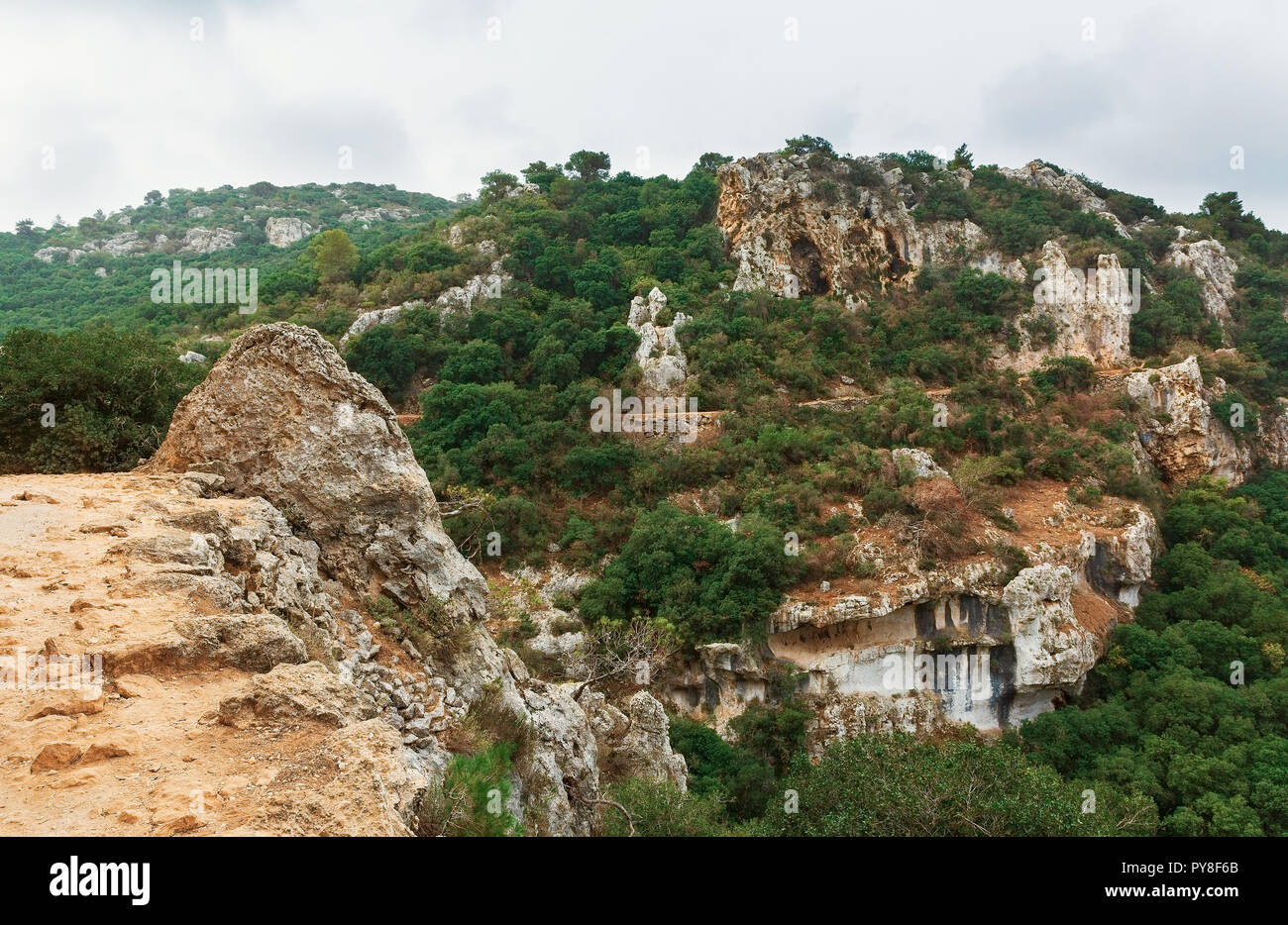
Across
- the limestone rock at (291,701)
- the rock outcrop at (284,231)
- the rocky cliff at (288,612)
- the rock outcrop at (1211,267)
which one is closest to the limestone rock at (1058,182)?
the rock outcrop at (1211,267)

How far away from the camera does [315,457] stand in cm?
907

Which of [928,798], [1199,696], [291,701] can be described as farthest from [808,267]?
[291,701]

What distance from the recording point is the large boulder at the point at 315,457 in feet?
29.4

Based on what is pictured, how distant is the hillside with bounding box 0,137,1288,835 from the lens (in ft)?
31.1

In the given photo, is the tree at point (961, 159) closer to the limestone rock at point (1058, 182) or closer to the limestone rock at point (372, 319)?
the limestone rock at point (1058, 182)

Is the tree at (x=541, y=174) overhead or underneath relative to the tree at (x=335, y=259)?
overhead

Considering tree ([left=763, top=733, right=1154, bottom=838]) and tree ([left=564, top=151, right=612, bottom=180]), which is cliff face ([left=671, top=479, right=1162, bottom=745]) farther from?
tree ([left=564, top=151, right=612, bottom=180])

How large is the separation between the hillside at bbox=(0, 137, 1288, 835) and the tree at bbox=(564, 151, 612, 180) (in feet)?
0.88

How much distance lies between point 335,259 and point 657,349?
19.1 m

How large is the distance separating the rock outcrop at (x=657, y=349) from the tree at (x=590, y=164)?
17225mm

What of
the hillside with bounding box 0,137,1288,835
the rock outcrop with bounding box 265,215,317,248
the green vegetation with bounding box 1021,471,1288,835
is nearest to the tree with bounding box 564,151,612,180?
the hillside with bounding box 0,137,1288,835

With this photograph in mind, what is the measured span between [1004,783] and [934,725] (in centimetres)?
1105

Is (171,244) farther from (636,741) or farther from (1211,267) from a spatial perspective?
(1211,267)

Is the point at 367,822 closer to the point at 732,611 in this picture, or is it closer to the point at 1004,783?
the point at 1004,783
